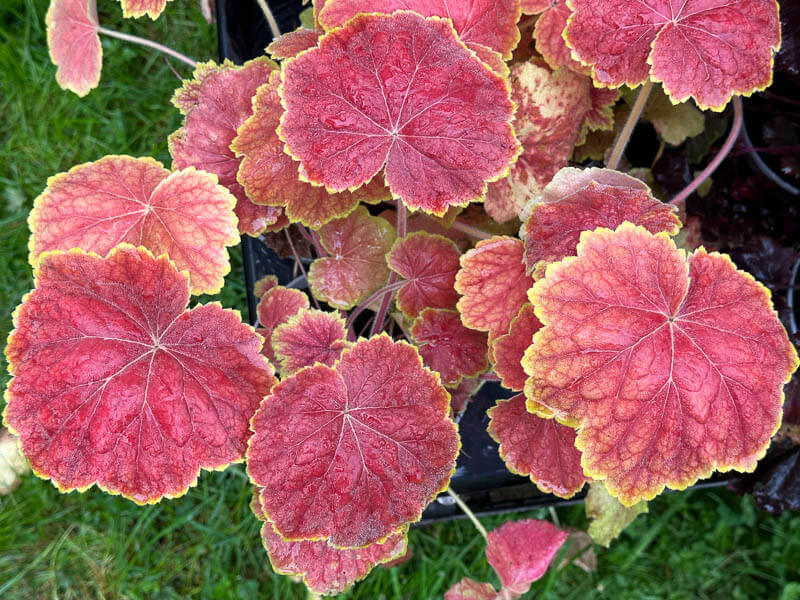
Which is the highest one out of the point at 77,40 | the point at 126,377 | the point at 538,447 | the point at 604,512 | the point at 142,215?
the point at 77,40

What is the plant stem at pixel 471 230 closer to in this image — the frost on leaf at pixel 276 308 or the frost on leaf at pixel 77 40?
the frost on leaf at pixel 276 308

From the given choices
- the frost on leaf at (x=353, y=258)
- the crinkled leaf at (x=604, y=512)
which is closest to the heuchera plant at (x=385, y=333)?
the frost on leaf at (x=353, y=258)

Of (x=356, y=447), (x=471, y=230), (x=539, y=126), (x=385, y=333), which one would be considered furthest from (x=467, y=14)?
(x=356, y=447)

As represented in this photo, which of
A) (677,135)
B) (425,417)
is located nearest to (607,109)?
(677,135)

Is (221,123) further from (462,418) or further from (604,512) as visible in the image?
(604,512)

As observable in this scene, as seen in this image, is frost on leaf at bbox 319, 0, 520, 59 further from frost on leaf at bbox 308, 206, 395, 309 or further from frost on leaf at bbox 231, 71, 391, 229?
frost on leaf at bbox 308, 206, 395, 309

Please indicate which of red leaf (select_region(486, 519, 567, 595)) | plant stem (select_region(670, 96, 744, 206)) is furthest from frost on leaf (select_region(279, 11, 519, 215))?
red leaf (select_region(486, 519, 567, 595))
